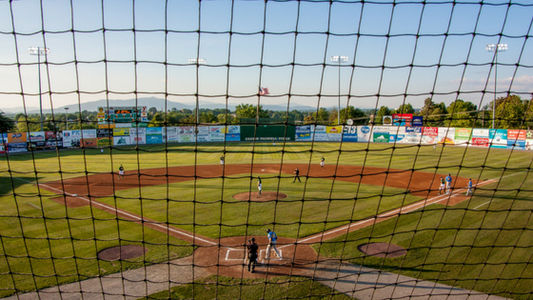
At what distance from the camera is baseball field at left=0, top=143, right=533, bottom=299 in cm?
661

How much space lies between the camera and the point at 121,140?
129ft

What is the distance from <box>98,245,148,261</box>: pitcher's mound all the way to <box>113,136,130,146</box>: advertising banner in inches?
1219

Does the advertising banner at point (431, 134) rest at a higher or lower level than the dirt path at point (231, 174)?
higher

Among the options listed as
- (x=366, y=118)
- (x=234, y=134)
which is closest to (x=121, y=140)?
(x=234, y=134)

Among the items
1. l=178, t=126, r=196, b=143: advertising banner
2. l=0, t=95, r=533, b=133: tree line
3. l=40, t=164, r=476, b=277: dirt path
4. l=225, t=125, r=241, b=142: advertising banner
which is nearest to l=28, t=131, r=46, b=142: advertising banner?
l=0, t=95, r=533, b=133: tree line

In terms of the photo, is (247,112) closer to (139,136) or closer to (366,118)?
(139,136)

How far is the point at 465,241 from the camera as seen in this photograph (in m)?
11.5

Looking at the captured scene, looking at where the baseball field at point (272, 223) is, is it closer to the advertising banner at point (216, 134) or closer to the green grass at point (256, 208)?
the green grass at point (256, 208)

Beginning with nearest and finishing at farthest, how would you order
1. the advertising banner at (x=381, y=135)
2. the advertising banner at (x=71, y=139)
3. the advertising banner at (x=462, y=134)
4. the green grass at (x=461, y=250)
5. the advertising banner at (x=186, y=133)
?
the green grass at (x=461, y=250) < the advertising banner at (x=462, y=134) < the advertising banner at (x=71, y=139) < the advertising banner at (x=381, y=135) < the advertising banner at (x=186, y=133)

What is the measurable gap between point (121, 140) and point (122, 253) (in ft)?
103

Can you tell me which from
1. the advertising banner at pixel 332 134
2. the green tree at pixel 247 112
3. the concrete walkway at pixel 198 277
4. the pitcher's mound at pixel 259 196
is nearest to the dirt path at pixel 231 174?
the concrete walkway at pixel 198 277

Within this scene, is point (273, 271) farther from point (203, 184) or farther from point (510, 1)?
point (203, 184)

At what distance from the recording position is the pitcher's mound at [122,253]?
1022cm

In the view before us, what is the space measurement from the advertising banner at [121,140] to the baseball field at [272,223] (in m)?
11.7
